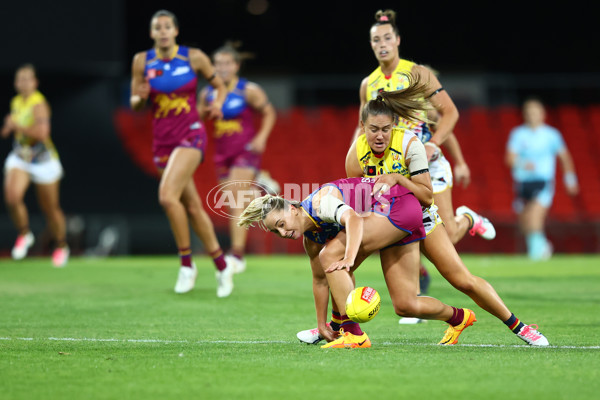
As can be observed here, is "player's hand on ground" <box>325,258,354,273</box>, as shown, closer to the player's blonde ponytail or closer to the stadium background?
the player's blonde ponytail

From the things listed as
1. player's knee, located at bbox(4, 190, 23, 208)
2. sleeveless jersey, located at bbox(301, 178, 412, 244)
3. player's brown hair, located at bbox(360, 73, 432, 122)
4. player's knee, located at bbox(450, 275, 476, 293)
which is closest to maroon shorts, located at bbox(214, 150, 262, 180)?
player's knee, located at bbox(4, 190, 23, 208)

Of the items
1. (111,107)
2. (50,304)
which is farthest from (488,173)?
(50,304)

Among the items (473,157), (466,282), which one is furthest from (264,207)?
(473,157)

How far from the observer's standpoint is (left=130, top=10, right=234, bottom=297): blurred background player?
8.69 m

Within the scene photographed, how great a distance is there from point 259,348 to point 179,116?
149 inches

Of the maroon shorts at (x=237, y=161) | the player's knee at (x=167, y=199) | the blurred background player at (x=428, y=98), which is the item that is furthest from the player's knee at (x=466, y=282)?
the maroon shorts at (x=237, y=161)

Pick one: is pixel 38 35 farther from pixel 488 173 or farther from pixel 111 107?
pixel 488 173

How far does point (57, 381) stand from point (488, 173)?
14939mm

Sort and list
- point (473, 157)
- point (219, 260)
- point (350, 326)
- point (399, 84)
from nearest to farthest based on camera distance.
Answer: point (350, 326) → point (399, 84) → point (219, 260) → point (473, 157)

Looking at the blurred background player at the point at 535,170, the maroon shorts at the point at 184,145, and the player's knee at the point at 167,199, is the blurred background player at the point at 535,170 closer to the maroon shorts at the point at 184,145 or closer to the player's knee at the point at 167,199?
the maroon shorts at the point at 184,145

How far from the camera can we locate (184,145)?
8828 mm

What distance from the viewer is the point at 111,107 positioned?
19469 millimetres

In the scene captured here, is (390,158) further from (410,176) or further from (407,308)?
(407,308)

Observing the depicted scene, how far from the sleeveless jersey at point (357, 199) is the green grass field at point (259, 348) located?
31.0 inches
